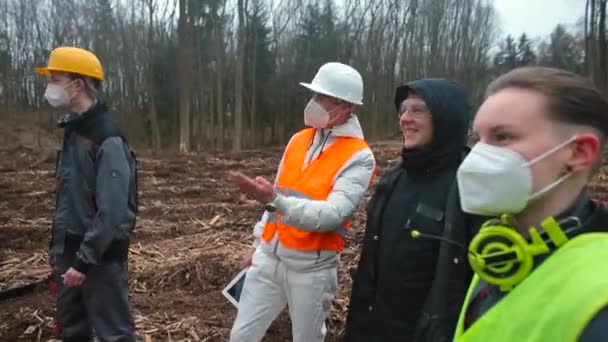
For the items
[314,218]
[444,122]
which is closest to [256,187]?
[314,218]

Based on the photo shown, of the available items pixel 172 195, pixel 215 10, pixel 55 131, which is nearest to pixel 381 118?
pixel 215 10

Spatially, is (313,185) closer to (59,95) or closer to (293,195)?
(293,195)

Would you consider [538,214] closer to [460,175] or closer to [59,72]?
[460,175]

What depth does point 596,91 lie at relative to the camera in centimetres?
135

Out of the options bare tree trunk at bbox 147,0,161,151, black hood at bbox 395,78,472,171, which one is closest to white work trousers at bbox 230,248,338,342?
black hood at bbox 395,78,472,171

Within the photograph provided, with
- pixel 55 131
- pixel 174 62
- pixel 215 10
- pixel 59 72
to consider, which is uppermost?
pixel 215 10

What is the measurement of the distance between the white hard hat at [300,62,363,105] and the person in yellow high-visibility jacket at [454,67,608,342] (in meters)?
1.87

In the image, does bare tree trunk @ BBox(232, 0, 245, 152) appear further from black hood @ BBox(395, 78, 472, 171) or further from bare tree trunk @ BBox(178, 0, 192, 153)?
black hood @ BBox(395, 78, 472, 171)

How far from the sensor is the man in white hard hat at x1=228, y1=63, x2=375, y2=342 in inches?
125

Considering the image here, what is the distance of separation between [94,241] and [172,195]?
987 cm

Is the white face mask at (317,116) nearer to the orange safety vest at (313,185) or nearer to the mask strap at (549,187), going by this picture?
the orange safety vest at (313,185)

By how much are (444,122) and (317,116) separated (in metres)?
1.02

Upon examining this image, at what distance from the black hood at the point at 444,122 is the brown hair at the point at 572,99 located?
1162 mm

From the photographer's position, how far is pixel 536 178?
134 cm
